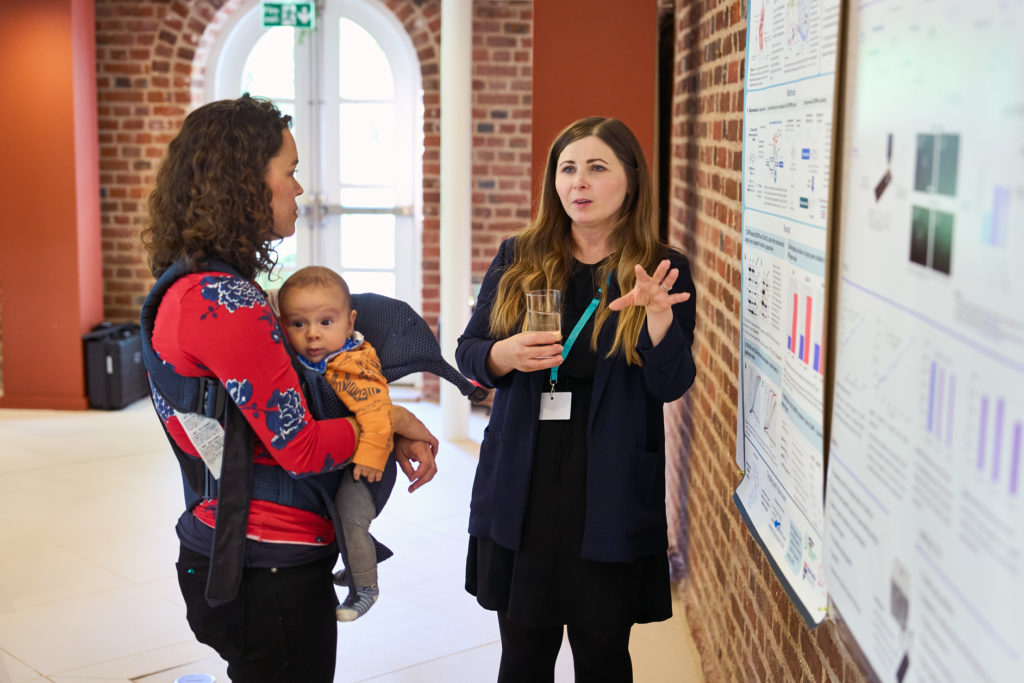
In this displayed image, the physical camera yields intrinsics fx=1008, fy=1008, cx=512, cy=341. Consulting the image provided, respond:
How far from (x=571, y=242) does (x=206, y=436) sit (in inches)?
38.1

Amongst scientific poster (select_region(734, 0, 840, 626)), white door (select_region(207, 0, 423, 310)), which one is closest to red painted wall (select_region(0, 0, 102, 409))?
white door (select_region(207, 0, 423, 310))

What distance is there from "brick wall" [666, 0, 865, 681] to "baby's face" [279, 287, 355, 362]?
1.04m

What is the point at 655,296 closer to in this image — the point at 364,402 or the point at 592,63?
the point at 364,402

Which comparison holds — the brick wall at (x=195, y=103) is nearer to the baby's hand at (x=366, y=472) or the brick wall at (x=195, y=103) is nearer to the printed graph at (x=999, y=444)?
the baby's hand at (x=366, y=472)

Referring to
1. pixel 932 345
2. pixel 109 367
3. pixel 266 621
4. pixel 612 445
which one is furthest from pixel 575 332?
pixel 109 367

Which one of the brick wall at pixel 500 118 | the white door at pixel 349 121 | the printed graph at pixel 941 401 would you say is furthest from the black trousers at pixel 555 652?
the white door at pixel 349 121

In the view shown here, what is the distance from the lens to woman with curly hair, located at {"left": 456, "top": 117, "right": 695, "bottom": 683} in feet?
6.98

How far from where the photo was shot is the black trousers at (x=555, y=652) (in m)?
2.25

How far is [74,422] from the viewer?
6.23m

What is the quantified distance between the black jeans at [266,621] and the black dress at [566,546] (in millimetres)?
497

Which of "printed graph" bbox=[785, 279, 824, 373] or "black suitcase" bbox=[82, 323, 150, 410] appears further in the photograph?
"black suitcase" bbox=[82, 323, 150, 410]

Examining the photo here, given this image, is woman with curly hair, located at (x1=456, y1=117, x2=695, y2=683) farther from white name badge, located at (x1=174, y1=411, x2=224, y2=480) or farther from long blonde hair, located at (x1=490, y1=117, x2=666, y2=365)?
white name badge, located at (x1=174, y1=411, x2=224, y2=480)

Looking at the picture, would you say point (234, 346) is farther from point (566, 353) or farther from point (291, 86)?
point (291, 86)

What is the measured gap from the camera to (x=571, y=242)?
2.33 metres
